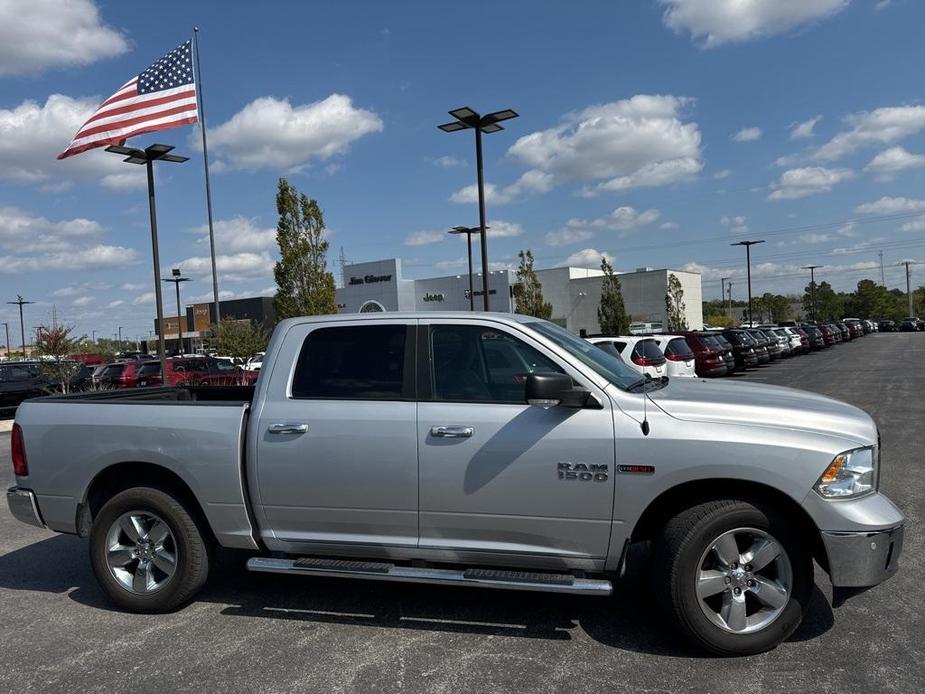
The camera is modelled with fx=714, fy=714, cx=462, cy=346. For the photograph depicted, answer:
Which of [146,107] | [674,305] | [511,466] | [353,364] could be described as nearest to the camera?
[511,466]

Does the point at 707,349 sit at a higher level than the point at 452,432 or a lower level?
lower

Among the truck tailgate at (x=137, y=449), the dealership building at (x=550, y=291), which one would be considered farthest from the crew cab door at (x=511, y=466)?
the dealership building at (x=550, y=291)

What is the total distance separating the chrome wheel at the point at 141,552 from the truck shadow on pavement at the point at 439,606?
0.32 meters

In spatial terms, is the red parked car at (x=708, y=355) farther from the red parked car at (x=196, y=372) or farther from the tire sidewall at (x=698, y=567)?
the tire sidewall at (x=698, y=567)

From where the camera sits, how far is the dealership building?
63.4 meters

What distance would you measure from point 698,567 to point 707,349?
19.6 metres

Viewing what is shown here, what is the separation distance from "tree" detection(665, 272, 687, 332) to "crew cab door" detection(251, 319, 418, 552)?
52915 mm

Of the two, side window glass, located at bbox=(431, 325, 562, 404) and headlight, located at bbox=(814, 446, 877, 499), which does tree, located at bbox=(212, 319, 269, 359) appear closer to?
side window glass, located at bbox=(431, 325, 562, 404)

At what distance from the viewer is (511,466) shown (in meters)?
4.02

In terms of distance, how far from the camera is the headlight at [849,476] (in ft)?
12.1

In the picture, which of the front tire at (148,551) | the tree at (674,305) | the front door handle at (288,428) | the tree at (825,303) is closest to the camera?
the front door handle at (288,428)

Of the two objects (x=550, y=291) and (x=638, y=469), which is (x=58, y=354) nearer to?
(x=638, y=469)

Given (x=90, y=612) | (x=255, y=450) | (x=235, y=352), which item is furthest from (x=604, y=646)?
(x=235, y=352)

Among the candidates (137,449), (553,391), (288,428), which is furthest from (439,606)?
(137,449)
